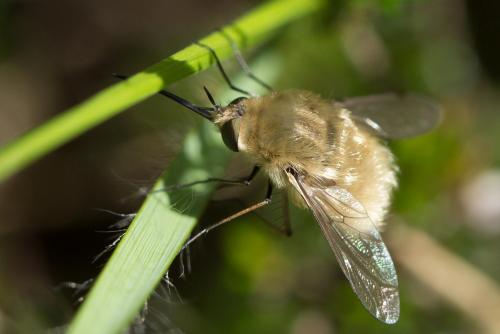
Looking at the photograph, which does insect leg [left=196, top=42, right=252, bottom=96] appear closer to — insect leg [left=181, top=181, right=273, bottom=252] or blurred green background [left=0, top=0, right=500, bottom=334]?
blurred green background [left=0, top=0, right=500, bottom=334]

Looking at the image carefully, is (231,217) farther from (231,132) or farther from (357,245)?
(357,245)

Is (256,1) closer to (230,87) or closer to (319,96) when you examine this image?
(230,87)

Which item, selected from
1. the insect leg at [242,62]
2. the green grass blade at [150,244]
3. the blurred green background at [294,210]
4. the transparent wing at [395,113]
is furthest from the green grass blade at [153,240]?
the transparent wing at [395,113]

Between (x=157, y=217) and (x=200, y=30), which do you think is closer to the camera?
(x=157, y=217)

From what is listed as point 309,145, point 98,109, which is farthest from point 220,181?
point 98,109

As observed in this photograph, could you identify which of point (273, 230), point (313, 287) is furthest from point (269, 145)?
point (313, 287)
